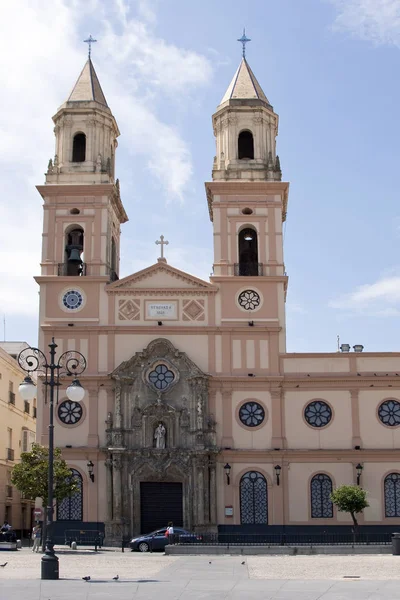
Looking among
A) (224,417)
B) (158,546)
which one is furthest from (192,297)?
(158,546)

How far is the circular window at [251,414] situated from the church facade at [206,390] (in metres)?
0.08

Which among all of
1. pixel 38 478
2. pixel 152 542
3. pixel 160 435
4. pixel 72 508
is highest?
pixel 160 435

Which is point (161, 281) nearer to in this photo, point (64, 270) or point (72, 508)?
point (64, 270)

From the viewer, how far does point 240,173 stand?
53.1m

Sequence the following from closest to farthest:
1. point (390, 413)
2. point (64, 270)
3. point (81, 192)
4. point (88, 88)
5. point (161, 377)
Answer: point (161, 377) < point (390, 413) < point (64, 270) < point (81, 192) < point (88, 88)

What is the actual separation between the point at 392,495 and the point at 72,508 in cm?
1755

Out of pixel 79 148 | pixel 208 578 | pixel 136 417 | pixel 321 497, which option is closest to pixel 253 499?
pixel 321 497

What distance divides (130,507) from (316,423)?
37.0 feet

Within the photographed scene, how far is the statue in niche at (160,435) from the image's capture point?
47969 millimetres

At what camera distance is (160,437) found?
48.0 meters

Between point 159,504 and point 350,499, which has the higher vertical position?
point 350,499

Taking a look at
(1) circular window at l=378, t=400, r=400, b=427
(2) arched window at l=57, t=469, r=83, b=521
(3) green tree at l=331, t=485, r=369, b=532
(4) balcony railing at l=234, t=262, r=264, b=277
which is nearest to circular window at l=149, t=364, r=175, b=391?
(2) arched window at l=57, t=469, r=83, b=521

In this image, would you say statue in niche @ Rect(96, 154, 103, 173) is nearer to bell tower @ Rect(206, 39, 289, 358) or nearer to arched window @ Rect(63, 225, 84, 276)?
arched window @ Rect(63, 225, 84, 276)

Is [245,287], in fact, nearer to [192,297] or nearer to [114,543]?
[192,297]
